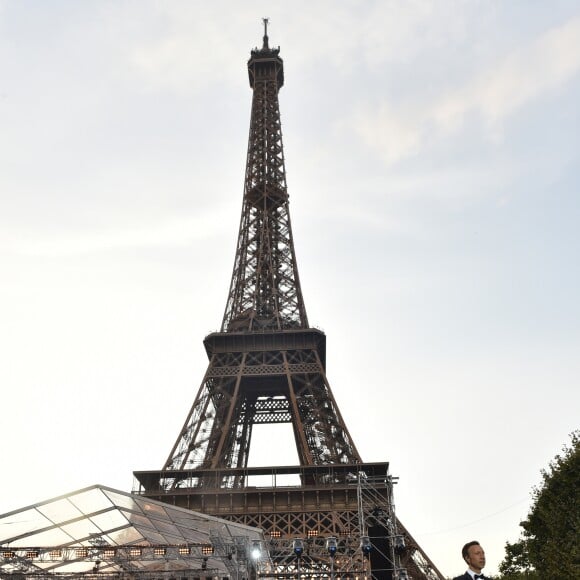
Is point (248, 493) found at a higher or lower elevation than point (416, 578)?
higher

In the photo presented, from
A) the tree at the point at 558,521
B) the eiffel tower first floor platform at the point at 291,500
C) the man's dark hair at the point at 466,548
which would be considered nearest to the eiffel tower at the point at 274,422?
the eiffel tower first floor platform at the point at 291,500

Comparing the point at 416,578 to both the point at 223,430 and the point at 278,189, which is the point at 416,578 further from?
the point at 278,189

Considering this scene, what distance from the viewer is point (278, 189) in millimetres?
53688

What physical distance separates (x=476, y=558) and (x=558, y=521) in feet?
82.6

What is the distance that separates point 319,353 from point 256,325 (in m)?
4.40

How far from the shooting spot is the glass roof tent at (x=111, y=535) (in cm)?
2252

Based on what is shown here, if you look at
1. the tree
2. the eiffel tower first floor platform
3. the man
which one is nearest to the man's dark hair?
the man

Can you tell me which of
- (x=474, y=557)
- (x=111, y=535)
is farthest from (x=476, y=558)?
(x=111, y=535)

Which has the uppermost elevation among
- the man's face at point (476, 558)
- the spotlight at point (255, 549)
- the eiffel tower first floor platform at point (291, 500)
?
the eiffel tower first floor platform at point (291, 500)

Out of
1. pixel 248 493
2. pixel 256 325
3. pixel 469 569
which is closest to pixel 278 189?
pixel 256 325

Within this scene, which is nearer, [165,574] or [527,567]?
[165,574]

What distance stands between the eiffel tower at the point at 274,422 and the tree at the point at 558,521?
558 cm

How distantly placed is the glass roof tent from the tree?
1110cm

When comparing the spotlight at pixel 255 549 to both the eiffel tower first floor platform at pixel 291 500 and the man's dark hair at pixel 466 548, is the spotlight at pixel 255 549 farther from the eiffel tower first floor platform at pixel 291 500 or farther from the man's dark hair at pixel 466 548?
the man's dark hair at pixel 466 548
